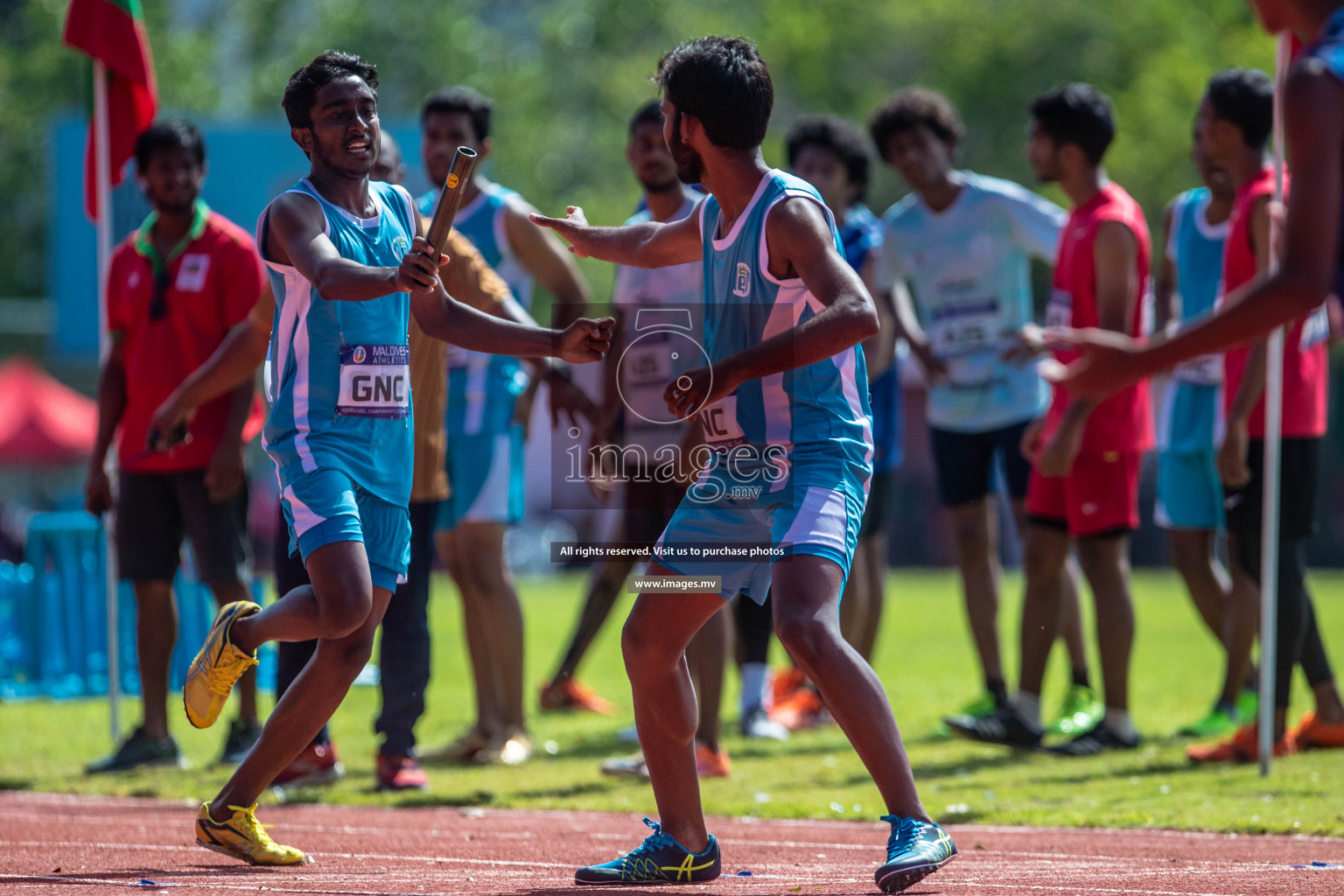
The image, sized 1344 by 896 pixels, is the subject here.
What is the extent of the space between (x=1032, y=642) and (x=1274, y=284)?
4.39 meters

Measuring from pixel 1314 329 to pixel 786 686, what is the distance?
386cm

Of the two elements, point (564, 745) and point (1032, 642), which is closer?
point (1032, 642)

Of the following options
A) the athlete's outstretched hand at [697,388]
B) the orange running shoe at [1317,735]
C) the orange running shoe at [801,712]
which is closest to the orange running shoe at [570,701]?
the orange running shoe at [801,712]

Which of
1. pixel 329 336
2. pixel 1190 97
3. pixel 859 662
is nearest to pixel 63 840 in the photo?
pixel 329 336

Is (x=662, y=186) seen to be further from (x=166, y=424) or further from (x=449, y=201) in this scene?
(x=449, y=201)

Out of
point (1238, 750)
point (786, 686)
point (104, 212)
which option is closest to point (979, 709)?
point (1238, 750)

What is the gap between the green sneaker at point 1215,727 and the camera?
783 cm

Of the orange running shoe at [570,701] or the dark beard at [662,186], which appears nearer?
the dark beard at [662,186]

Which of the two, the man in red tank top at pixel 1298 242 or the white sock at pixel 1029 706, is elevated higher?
the man in red tank top at pixel 1298 242

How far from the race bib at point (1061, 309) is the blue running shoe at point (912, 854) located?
3.80 meters

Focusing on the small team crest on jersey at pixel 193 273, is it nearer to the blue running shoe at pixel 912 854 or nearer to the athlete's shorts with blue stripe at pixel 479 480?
the athlete's shorts with blue stripe at pixel 479 480

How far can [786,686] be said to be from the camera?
9648 mm

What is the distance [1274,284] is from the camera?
3.32 m

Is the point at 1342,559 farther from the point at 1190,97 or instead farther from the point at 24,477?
the point at 24,477
